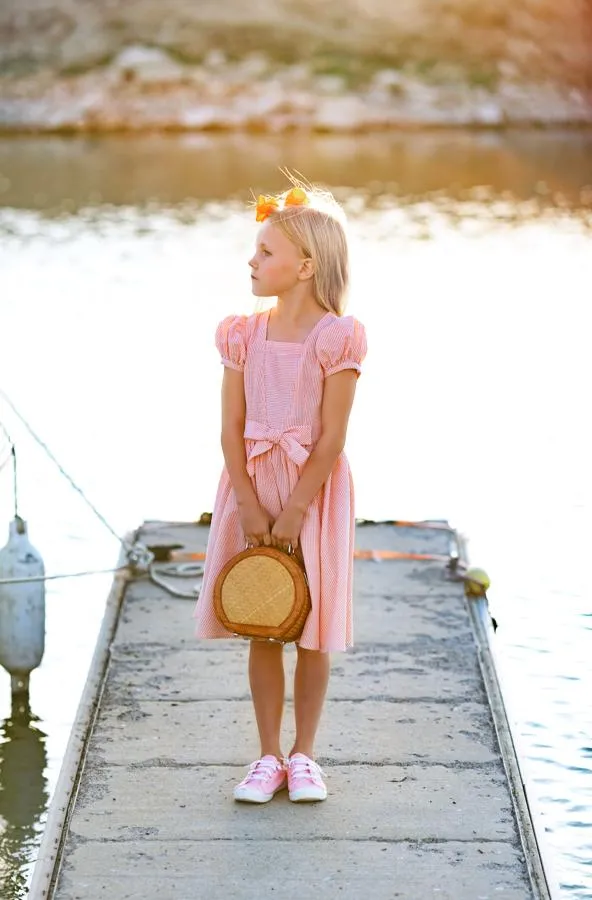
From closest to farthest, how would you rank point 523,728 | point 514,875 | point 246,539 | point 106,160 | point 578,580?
Result: point 514,875
point 246,539
point 523,728
point 578,580
point 106,160

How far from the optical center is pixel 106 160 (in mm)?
28344

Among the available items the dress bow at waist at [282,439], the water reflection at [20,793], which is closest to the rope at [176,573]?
the water reflection at [20,793]

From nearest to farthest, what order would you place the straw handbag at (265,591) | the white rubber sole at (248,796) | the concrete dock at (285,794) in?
1. the concrete dock at (285,794)
2. the straw handbag at (265,591)
3. the white rubber sole at (248,796)

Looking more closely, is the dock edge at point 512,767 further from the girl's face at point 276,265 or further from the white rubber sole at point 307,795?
the girl's face at point 276,265

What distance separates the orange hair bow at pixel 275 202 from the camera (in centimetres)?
427

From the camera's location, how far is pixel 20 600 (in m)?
5.85

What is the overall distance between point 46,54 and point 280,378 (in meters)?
37.5

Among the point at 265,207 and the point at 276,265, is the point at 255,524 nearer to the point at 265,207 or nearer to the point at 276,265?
the point at 276,265

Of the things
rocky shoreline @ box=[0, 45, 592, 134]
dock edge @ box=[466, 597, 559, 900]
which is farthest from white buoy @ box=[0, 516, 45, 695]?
rocky shoreline @ box=[0, 45, 592, 134]

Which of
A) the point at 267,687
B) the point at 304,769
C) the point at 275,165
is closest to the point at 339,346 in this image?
the point at 267,687

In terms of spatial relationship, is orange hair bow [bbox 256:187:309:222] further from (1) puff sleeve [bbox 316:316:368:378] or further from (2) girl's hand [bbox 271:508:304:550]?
(2) girl's hand [bbox 271:508:304:550]

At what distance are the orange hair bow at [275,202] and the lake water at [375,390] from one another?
155 centimetres

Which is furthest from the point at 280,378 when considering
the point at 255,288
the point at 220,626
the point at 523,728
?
the point at 523,728

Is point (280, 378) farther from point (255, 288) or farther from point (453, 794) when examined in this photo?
point (453, 794)
